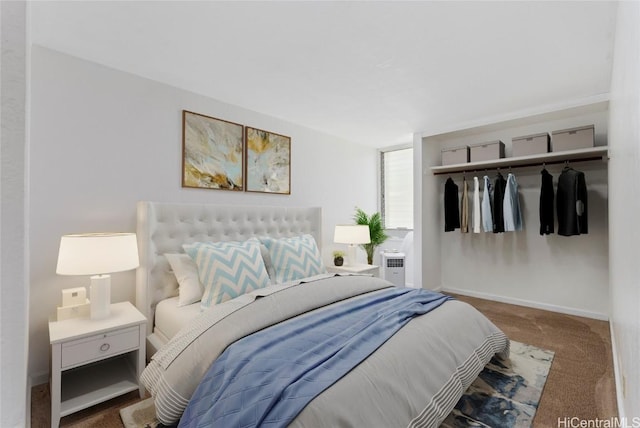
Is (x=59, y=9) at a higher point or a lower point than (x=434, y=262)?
higher

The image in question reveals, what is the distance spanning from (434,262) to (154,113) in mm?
3867

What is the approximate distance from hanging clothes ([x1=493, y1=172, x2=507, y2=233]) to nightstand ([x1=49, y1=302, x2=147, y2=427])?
379cm

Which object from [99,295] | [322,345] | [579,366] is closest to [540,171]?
[579,366]

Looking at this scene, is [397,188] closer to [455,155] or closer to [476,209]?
[455,155]

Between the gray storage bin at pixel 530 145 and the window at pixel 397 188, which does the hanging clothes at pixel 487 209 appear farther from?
the window at pixel 397 188

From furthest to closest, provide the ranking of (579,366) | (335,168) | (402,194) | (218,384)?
(402,194) < (335,168) < (579,366) < (218,384)

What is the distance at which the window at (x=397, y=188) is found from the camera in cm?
488

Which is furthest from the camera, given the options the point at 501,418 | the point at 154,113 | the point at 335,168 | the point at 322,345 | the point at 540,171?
the point at 335,168

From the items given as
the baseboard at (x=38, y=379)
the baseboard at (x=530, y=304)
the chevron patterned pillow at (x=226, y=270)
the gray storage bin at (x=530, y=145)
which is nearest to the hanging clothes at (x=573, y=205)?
the gray storage bin at (x=530, y=145)

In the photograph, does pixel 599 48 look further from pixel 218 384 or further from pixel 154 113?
pixel 154 113

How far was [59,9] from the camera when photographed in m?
1.76

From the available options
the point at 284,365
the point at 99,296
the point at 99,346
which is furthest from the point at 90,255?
the point at 284,365

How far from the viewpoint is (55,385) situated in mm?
1688

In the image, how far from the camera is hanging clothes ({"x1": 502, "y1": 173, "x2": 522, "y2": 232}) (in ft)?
11.9
